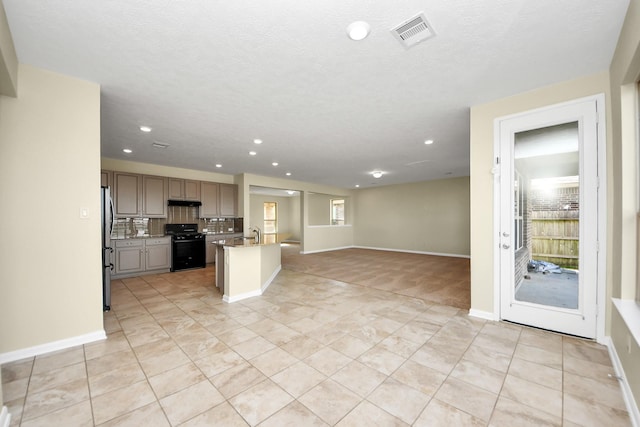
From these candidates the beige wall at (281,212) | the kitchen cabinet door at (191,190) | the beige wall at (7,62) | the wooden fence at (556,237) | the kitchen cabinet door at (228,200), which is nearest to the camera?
the beige wall at (7,62)

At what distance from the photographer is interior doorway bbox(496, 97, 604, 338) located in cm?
248

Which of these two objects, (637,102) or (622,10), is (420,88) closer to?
(622,10)

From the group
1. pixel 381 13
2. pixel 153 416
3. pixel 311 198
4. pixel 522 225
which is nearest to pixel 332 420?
pixel 153 416

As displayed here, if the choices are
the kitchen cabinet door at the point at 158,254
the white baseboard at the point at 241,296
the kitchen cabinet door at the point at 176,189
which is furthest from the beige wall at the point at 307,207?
the white baseboard at the point at 241,296

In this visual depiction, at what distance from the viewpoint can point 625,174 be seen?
1979 millimetres

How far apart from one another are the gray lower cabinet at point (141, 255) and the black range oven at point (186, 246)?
143mm

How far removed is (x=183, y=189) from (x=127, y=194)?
1.17 meters

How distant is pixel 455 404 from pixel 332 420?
2.76 feet

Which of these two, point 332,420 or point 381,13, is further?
point 381,13

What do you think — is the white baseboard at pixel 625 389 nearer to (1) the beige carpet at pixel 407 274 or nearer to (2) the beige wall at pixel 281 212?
(1) the beige carpet at pixel 407 274

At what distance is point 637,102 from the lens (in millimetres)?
1924

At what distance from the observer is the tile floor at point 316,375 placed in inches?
62.7

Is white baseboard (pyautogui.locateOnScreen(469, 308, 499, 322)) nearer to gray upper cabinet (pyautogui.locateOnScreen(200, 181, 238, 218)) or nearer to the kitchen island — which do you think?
the kitchen island

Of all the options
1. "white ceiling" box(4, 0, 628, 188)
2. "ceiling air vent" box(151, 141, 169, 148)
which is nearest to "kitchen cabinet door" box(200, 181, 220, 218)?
"ceiling air vent" box(151, 141, 169, 148)
